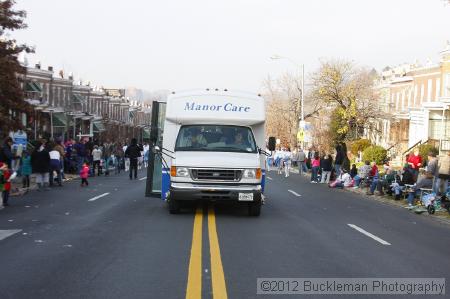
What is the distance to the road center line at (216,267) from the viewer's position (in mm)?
6925

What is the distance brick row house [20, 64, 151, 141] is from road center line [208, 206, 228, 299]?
27.9 metres

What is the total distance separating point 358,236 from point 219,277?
4932 mm

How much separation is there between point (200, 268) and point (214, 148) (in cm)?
614

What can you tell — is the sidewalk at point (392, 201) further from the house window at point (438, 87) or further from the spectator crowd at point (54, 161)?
the house window at point (438, 87)

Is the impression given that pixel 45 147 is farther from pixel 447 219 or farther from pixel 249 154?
pixel 447 219

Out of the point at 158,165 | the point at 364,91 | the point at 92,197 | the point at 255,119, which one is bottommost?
the point at 92,197

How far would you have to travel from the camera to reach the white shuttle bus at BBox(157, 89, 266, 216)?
13172 millimetres

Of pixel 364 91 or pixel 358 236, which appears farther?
pixel 364 91

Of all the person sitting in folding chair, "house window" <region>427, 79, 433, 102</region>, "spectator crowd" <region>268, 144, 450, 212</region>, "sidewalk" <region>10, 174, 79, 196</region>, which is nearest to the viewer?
"spectator crowd" <region>268, 144, 450, 212</region>

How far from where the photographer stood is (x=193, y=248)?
31.4 ft

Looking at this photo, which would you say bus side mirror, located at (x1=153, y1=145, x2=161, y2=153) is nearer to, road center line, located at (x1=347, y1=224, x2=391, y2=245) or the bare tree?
road center line, located at (x1=347, y1=224, x2=391, y2=245)

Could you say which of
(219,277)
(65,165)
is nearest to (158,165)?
(219,277)

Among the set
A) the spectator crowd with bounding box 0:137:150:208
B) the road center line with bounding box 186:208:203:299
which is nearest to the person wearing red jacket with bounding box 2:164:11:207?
the spectator crowd with bounding box 0:137:150:208

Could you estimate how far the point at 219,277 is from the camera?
7.64 meters
